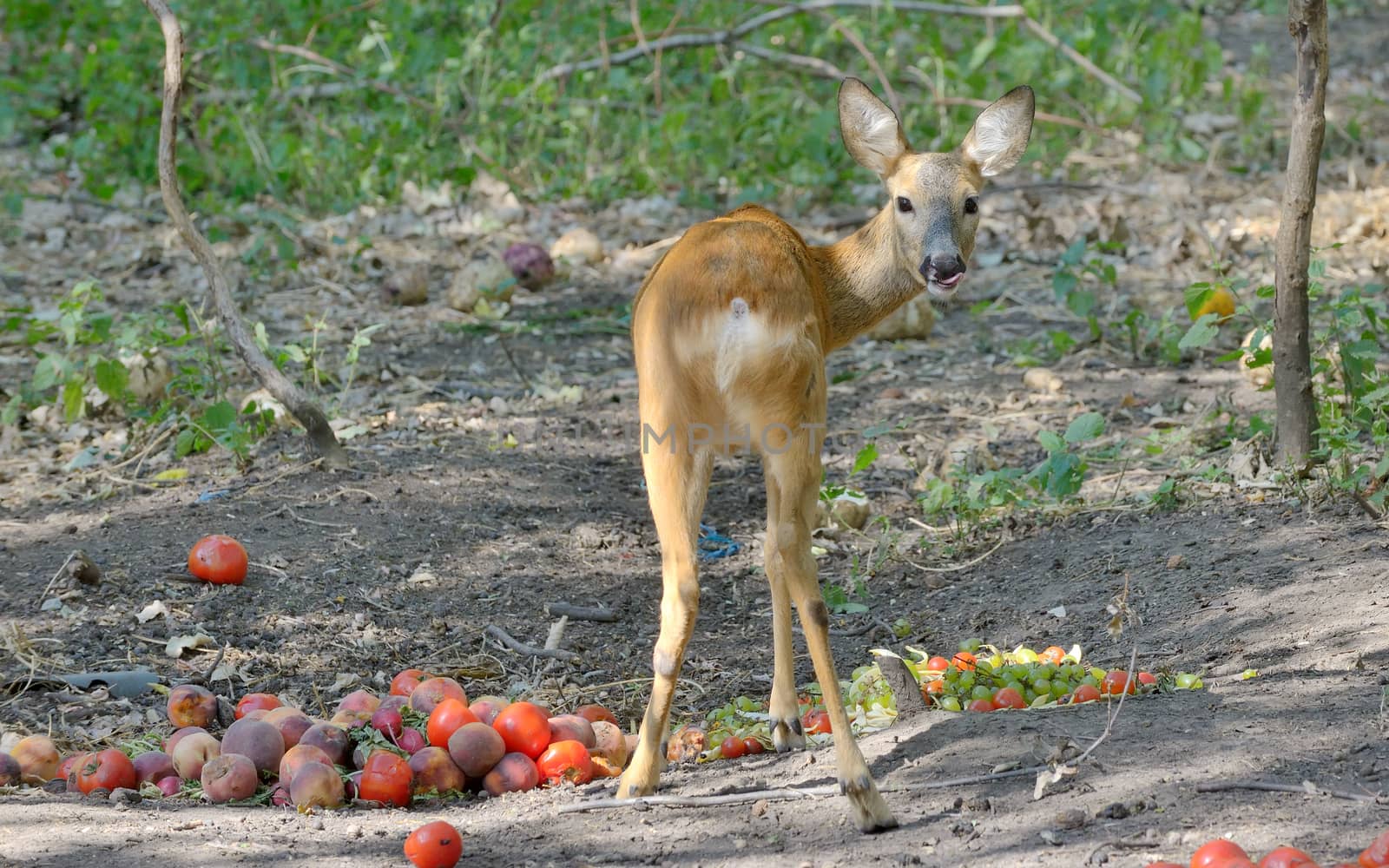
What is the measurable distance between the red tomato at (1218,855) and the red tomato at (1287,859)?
5cm

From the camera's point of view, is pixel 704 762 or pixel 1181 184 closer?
pixel 704 762

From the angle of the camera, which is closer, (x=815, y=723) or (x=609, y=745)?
(x=609, y=745)

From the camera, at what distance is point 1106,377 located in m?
7.31

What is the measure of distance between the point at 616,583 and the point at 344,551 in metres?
1.00

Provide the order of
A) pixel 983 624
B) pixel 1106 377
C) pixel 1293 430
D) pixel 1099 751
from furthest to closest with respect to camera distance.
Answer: pixel 1106 377, pixel 1293 430, pixel 983 624, pixel 1099 751

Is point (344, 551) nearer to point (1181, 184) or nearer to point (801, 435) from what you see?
point (801, 435)

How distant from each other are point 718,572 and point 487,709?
182 cm

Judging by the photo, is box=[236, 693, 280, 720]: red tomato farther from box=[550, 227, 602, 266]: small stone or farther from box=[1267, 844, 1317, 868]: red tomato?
box=[550, 227, 602, 266]: small stone

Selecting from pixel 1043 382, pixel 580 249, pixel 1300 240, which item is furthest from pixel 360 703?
pixel 580 249

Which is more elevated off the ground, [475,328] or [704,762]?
[475,328]

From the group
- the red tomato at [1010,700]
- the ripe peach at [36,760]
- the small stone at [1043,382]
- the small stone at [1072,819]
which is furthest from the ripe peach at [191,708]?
the small stone at [1043,382]

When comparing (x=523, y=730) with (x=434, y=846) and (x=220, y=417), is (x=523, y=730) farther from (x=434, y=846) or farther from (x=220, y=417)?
(x=220, y=417)

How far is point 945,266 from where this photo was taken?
4.29 metres

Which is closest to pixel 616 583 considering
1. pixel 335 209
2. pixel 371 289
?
pixel 371 289
